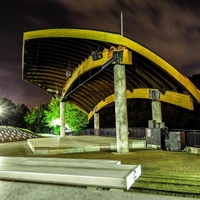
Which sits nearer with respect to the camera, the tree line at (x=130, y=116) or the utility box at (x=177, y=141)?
the utility box at (x=177, y=141)

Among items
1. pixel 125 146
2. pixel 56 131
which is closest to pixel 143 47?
pixel 125 146

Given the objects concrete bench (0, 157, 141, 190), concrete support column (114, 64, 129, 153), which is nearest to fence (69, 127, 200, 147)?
concrete support column (114, 64, 129, 153)

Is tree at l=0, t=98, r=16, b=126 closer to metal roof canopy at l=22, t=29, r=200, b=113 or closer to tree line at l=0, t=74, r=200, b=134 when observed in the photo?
tree line at l=0, t=74, r=200, b=134

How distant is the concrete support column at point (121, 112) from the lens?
11.6 meters

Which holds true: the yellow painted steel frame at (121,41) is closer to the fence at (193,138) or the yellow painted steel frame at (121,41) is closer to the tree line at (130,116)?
the fence at (193,138)

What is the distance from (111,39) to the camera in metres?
11.8

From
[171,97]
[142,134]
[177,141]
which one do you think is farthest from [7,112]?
[177,141]

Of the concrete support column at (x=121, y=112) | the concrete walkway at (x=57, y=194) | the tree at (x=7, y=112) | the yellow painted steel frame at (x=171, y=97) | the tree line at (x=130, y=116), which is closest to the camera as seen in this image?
the concrete walkway at (x=57, y=194)

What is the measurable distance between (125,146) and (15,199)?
365 inches

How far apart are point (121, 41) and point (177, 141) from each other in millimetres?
6360

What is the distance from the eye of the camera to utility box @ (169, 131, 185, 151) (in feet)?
41.8

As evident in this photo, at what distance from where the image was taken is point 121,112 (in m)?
11.6

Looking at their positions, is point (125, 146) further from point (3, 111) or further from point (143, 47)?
point (3, 111)

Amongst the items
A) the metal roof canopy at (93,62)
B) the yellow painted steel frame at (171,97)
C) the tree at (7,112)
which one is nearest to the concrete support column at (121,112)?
the metal roof canopy at (93,62)
